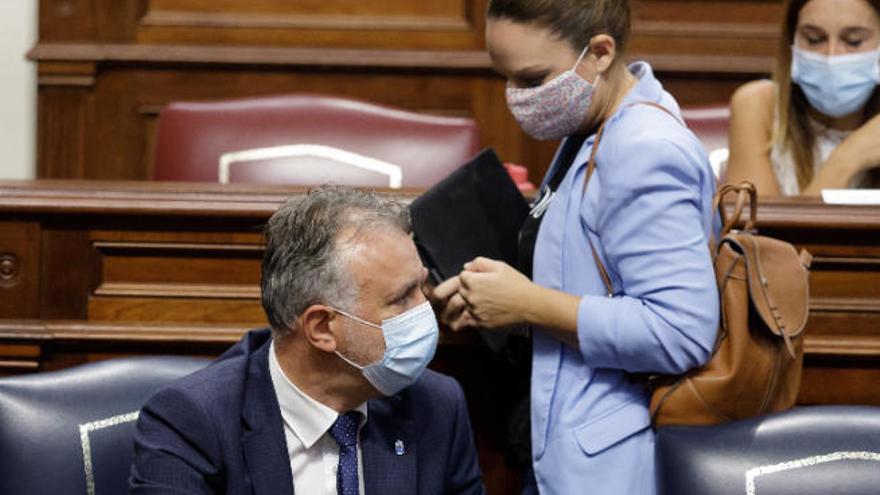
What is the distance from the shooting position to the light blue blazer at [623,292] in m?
2.27

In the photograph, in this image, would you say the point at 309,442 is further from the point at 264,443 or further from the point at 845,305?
the point at 845,305

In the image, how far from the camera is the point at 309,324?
2.16 meters

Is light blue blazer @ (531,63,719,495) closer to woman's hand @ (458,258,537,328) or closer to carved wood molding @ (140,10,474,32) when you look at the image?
woman's hand @ (458,258,537,328)

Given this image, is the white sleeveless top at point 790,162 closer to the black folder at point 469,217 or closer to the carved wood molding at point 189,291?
the black folder at point 469,217

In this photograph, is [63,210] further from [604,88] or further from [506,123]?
[506,123]

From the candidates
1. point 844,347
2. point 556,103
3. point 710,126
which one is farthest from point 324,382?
point 710,126

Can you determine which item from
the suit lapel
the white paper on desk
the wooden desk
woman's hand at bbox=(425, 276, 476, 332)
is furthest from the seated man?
the white paper on desk

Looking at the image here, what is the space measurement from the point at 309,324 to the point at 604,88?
0.66 meters

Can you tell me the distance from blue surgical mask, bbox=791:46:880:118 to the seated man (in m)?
1.53

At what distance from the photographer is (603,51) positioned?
8.04ft

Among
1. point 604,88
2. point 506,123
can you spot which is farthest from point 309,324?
point 506,123

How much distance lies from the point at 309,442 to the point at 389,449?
0.12 meters

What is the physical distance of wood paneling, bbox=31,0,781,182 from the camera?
14.9ft

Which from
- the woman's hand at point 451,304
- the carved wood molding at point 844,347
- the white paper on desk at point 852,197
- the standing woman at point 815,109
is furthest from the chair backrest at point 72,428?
the standing woman at point 815,109
